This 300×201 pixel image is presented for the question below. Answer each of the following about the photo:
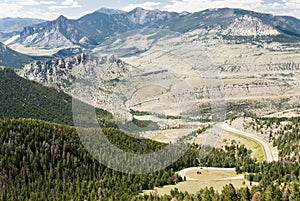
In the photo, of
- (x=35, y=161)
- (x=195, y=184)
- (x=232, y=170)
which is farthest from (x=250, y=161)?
(x=35, y=161)

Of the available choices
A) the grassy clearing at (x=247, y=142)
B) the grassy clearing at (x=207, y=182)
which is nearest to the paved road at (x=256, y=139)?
the grassy clearing at (x=247, y=142)

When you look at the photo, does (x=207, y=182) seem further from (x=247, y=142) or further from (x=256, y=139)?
(x=256, y=139)

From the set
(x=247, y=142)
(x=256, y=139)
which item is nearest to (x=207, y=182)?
(x=247, y=142)

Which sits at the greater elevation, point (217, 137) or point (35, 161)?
point (35, 161)

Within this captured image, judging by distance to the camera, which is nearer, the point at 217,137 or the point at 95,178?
the point at 95,178

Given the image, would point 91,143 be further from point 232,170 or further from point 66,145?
point 232,170

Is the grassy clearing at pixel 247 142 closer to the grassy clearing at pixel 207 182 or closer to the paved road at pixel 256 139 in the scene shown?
the paved road at pixel 256 139

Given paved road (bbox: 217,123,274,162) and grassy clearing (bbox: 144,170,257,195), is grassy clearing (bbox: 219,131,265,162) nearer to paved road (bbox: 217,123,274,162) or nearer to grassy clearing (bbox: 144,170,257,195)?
paved road (bbox: 217,123,274,162)
